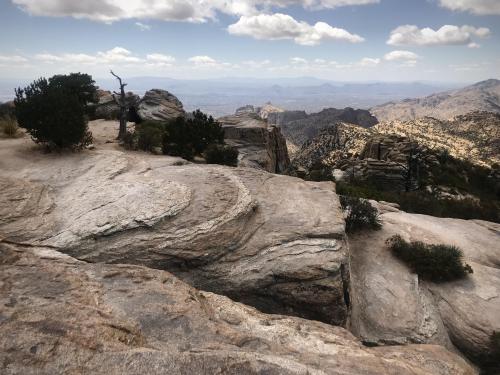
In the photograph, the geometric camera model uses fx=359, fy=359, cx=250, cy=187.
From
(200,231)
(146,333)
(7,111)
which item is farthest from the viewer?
(7,111)

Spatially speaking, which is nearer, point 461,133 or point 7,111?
point 7,111

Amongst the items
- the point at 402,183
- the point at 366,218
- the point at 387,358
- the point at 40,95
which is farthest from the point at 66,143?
the point at 402,183

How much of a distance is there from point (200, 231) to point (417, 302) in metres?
9.99

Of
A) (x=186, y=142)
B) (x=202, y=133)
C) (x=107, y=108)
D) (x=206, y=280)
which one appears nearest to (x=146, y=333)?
(x=206, y=280)

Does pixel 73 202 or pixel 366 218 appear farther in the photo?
pixel 366 218

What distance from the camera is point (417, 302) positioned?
15.6 m

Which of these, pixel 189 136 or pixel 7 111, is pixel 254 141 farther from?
pixel 7 111

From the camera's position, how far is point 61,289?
7.41 m

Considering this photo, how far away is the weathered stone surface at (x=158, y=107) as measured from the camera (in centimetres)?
4600

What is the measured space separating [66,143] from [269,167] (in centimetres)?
2097

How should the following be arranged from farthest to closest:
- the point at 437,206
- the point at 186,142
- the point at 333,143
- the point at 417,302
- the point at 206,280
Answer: the point at 333,143
the point at 437,206
the point at 186,142
the point at 417,302
the point at 206,280

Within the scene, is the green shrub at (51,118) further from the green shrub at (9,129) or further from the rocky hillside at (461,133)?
the rocky hillside at (461,133)

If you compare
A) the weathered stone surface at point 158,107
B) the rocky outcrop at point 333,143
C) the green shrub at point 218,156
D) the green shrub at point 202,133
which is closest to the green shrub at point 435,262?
the green shrub at point 218,156

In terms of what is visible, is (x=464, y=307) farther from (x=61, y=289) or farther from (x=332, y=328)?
(x=61, y=289)
